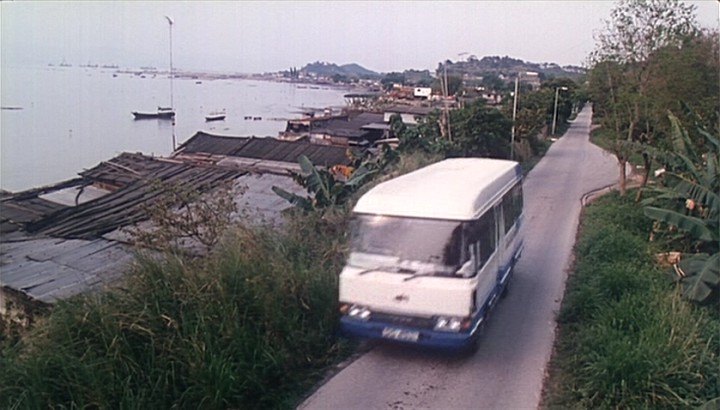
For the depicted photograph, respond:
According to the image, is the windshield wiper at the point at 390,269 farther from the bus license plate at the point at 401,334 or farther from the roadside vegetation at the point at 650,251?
the roadside vegetation at the point at 650,251

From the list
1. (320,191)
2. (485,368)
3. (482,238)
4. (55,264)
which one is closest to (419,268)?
(482,238)

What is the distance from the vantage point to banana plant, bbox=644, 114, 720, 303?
8.35 meters

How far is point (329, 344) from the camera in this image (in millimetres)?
7785

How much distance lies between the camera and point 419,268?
6922 mm

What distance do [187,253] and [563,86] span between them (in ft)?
151

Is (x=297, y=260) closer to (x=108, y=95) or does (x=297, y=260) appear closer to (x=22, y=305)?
(x=22, y=305)

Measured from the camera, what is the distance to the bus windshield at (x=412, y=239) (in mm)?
6902

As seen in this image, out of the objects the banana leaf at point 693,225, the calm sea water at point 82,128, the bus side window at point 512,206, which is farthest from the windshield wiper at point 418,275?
the calm sea water at point 82,128

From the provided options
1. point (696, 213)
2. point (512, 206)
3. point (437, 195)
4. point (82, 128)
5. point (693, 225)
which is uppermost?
point (437, 195)

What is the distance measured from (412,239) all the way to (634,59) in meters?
15.0

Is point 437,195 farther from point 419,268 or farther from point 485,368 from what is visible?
point 485,368

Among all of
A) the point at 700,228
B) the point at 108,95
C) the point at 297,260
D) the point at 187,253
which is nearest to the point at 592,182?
the point at 700,228

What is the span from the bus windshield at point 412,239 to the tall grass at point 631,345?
1917 mm

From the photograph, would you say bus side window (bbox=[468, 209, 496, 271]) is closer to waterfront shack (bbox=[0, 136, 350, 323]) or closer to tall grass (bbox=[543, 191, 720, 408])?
tall grass (bbox=[543, 191, 720, 408])
